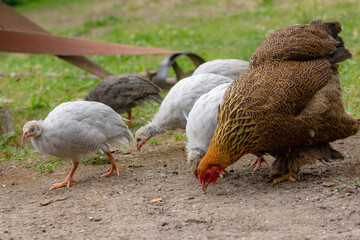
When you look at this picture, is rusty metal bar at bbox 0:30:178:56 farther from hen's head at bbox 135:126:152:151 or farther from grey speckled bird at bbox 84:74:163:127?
hen's head at bbox 135:126:152:151

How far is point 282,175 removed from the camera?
4164mm

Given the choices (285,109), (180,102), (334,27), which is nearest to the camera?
(285,109)

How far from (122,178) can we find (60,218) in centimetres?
106

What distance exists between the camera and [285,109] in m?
3.76

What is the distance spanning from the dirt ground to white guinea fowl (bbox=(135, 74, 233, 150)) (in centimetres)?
50

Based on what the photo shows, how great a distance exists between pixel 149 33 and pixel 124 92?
5.49 metres

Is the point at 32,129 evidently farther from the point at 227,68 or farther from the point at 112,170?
the point at 227,68

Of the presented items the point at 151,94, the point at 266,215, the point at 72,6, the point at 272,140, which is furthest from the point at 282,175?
the point at 72,6

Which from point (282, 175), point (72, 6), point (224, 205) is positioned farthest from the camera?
point (72, 6)

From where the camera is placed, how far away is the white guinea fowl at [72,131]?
4469 millimetres

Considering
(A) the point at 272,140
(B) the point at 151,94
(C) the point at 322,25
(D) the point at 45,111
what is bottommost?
(D) the point at 45,111

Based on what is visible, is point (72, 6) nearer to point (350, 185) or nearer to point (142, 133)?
point (142, 133)

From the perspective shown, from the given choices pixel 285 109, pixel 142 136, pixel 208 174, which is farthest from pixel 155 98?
pixel 285 109

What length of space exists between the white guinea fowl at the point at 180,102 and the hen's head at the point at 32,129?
1.34 m
